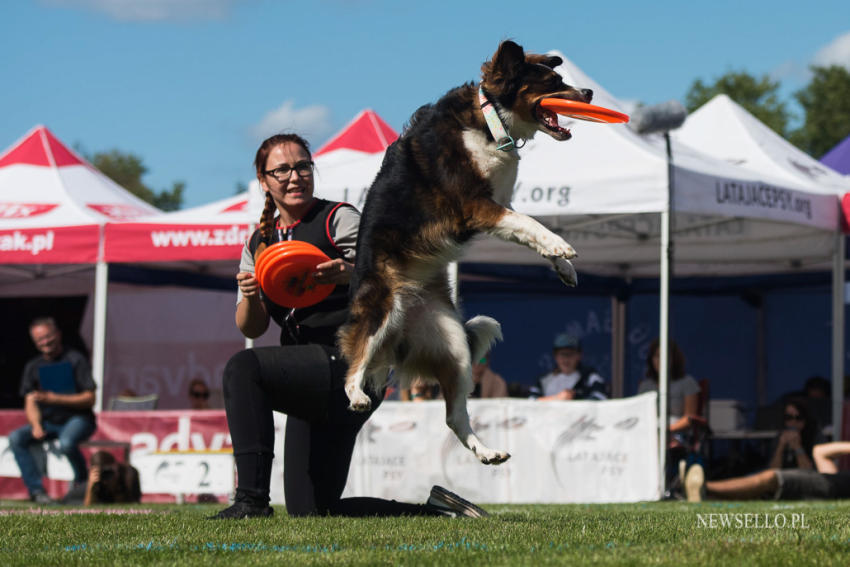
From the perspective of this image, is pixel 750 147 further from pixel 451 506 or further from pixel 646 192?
pixel 451 506

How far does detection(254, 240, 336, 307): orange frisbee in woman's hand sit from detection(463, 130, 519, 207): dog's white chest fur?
0.74m

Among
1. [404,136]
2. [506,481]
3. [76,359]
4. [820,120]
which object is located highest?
[820,120]

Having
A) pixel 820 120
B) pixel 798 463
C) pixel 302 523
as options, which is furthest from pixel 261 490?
pixel 820 120

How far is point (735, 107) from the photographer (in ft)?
41.2

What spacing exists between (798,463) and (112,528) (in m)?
7.39

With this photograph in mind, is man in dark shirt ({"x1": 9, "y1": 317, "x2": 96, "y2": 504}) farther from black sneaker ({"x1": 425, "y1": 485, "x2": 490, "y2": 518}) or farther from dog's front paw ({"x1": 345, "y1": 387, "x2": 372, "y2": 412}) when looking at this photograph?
dog's front paw ({"x1": 345, "y1": 387, "x2": 372, "y2": 412})

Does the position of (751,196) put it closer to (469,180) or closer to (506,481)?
(506,481)

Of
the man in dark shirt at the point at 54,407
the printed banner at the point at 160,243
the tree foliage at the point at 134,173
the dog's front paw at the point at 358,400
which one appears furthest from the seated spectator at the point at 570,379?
the tree foliage at the point at 134,173

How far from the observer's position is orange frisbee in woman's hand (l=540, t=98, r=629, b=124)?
3982 mm

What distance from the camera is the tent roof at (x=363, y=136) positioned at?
12992 mm

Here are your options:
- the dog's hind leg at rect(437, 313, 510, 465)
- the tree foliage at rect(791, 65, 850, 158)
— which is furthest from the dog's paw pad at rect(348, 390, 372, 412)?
the tree foliage at rect(791, 65, 850, 158)

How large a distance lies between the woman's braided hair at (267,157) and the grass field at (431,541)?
1.26 metres

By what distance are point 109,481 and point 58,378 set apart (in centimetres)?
145

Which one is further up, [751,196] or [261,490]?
[751,196]
